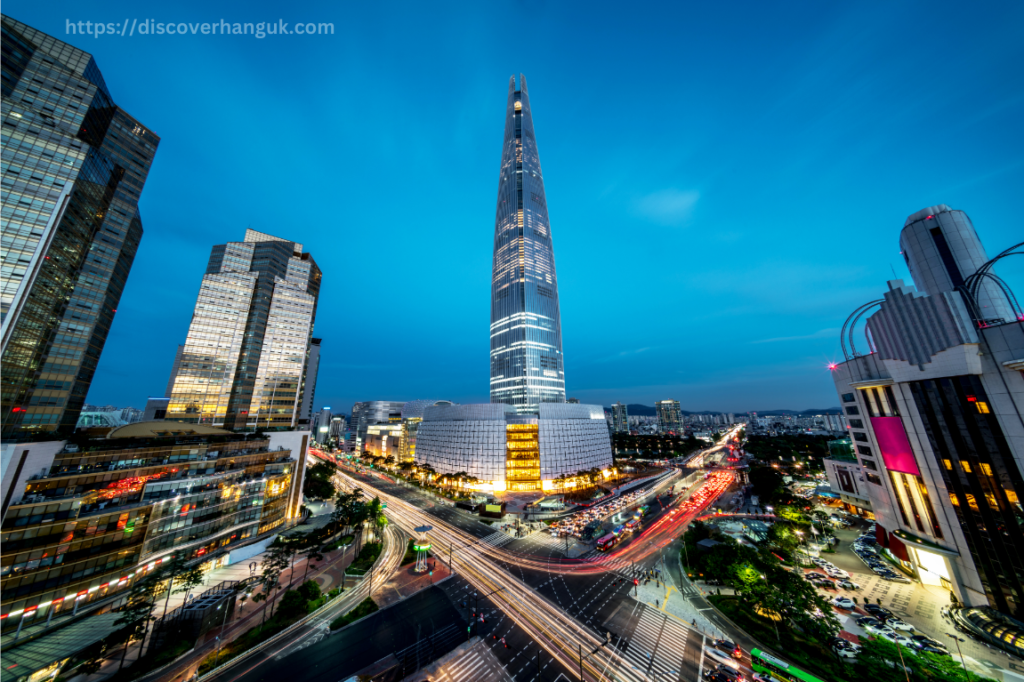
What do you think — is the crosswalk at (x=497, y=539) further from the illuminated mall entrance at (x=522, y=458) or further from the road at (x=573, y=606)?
the illuminated mall entrance at (x=522, y=458)

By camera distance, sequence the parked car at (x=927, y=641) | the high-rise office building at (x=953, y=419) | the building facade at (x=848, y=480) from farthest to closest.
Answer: the building facade at (x=848, y=480), the high-rise office building at (x=953, y=419), the parked car at (x=927, y=641)

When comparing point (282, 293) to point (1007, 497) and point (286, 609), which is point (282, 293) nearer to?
point (286, 609)

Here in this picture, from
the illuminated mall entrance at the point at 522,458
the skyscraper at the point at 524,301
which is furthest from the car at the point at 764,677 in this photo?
the skyscraper at the point at 524,301

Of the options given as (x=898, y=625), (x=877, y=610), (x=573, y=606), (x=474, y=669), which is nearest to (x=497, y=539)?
(x=573, y=606)

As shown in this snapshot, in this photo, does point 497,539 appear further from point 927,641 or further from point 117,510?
point 117,510

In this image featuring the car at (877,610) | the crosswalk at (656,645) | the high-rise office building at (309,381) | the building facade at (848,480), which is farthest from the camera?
the high-rise office building at (309,381)

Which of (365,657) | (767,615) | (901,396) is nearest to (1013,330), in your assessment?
(901,396)
